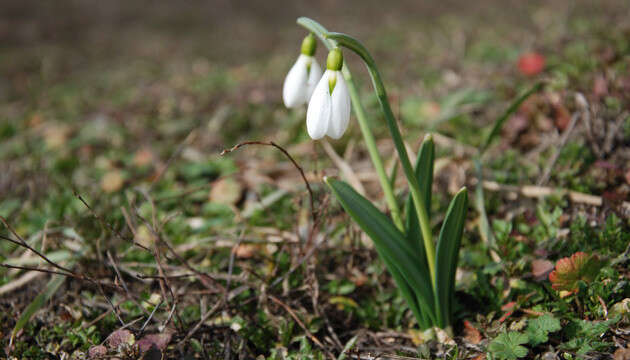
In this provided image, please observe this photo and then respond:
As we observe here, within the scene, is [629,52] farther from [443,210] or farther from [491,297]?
[491,297]

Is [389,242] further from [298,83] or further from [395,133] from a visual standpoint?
[298,83]

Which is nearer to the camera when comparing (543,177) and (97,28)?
(543,177)

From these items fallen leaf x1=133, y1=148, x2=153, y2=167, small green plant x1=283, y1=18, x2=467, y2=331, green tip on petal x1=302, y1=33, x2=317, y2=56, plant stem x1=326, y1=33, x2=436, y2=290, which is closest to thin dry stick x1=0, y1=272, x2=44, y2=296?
fallen leaf x1=133, y1=148, x2=153, y2=167

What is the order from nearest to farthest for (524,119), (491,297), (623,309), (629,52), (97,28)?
(623,309) < (491,297) < (524,119) < (629,52) < (97,28)

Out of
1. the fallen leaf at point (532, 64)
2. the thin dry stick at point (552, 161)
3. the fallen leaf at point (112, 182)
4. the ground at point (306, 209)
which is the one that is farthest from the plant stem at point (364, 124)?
the fallen leaf at point (532, 64)

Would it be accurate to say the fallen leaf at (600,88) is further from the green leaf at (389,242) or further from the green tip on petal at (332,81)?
the green tip on petal at (332,81)

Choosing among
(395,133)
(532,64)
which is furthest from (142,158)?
(532,64)

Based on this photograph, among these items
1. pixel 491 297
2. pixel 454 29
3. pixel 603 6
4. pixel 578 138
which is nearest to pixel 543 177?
pixel 578 138
